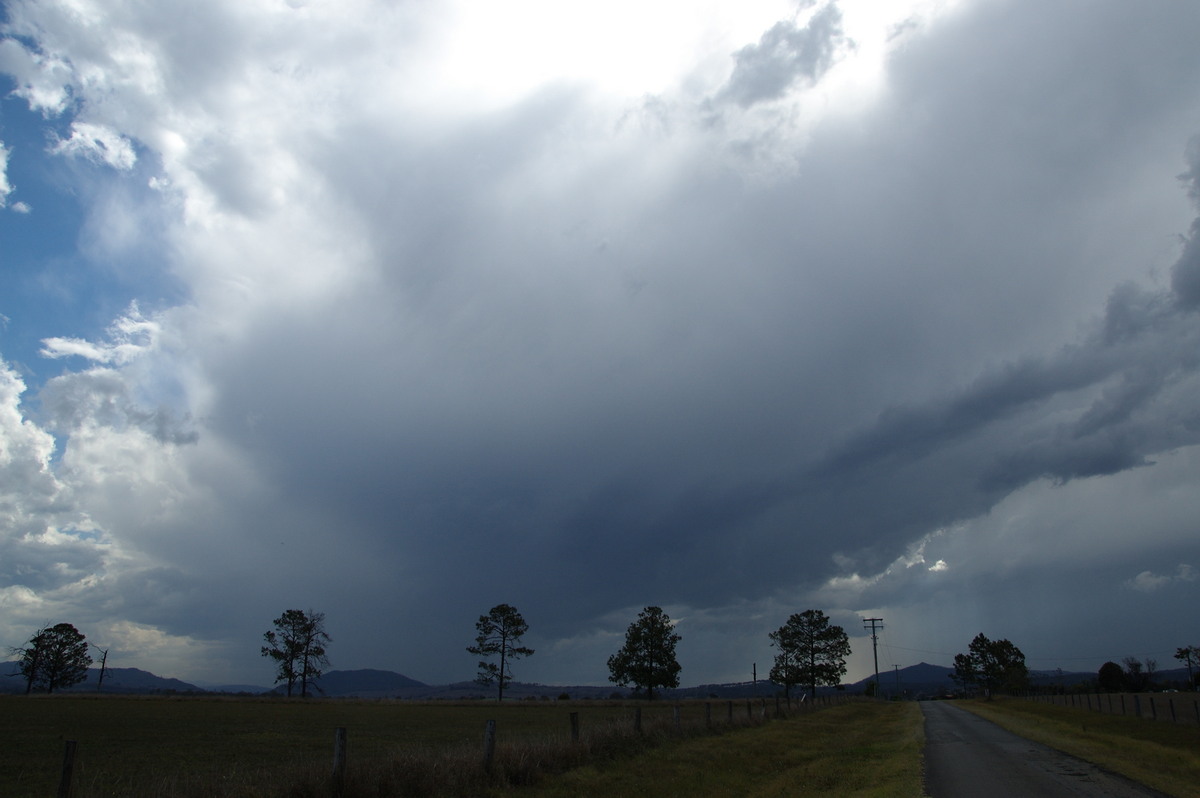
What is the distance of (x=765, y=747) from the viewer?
25.9 metres

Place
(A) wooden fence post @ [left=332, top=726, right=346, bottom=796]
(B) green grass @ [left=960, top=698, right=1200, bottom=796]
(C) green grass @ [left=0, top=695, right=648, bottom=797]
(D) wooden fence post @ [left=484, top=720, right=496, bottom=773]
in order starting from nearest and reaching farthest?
(A) wooden fence post @ [left=332, top=726, right=346, bottom=796] < (C) green grass @ [left=0, top=695, right=648, bottom=797] < (D) wooden fence post @ [left=484, top=720, right=496, bottom=773] < (B) green grass @ [left=960, top=698, right=1200, bottom=796]

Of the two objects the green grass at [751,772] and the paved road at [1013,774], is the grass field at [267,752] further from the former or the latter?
the paved road at [1013,774]

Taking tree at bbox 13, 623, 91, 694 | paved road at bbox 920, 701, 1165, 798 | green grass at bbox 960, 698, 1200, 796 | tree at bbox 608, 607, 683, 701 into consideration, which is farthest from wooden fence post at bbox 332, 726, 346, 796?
tree at bbox 13, 623, 91, 694

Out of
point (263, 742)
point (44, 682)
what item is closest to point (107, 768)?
point (263, 742)

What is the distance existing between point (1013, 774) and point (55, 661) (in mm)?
150134

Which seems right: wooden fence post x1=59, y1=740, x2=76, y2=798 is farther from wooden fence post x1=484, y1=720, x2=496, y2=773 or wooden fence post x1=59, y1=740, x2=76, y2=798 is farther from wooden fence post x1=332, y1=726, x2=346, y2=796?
wooden fence post x1=484, y1=720, x2=496, y2=773

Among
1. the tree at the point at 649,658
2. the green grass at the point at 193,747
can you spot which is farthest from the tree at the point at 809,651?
the green grass at the point at 193,747

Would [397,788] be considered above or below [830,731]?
above

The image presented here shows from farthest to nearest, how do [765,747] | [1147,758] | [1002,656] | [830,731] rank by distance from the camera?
1. [1002,656]
2. [830,731]
3. [765,747]
4. [1147,758]

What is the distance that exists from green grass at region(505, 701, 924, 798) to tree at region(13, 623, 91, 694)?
136784mm

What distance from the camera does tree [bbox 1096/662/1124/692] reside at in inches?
4705

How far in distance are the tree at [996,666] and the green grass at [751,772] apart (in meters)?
134

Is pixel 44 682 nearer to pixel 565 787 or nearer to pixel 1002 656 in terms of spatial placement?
pixel 565 787

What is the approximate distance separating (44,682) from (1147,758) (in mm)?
154271
